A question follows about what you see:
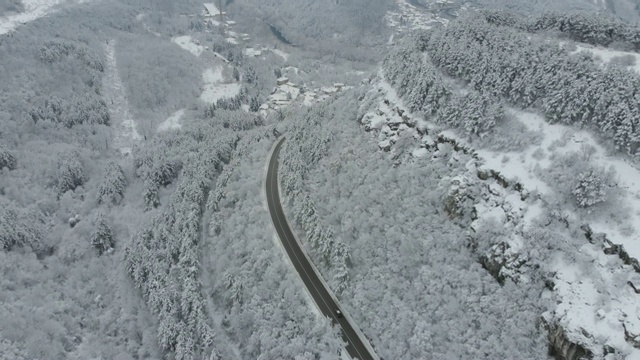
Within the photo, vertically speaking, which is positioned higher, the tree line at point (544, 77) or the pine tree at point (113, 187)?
the tree line at point (544, 77)

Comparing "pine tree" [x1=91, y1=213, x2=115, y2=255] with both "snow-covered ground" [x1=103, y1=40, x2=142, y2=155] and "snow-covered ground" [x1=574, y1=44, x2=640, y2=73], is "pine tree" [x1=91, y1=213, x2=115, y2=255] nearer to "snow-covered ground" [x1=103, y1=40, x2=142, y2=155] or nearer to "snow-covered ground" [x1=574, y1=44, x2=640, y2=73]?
"snow-covered ground" [x1=103, y1=40, x2=142, y2=155]

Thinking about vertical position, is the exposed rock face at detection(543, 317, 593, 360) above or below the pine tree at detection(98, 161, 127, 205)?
above

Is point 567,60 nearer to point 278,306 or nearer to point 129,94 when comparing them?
point 278,306

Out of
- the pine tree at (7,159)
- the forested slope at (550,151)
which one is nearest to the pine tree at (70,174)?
the pine tree at (7,159)

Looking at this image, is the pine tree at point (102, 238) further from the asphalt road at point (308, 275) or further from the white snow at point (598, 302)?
the white snow at point (598, 302)

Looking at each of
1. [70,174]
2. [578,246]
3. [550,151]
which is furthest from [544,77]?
[70,174]

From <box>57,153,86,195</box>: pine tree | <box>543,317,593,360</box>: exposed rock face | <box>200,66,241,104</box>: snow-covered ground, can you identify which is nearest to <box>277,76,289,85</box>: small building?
<box>200,66,241,104</box>: snow-covered ground
